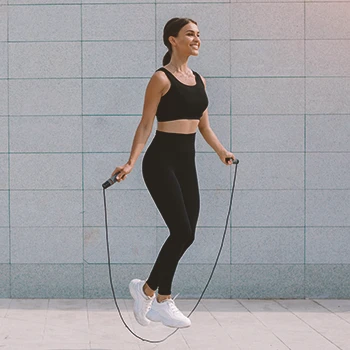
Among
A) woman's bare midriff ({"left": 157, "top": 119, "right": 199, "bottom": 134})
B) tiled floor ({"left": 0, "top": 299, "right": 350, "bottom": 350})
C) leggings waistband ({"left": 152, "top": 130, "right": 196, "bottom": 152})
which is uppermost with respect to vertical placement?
woman's bare midriff ({"left": 157, "top": 119, "right": 199, "bottom": 134})

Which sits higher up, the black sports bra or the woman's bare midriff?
the black sports bra

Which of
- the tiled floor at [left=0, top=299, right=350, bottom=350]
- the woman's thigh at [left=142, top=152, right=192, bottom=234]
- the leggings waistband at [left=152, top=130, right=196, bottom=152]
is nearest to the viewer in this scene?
the woman's thigh at [left=142, top=152, right=192, bottom=234]

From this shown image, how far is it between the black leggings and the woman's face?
580 millimetres

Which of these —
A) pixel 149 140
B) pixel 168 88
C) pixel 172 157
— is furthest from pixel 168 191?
pixel 149 140

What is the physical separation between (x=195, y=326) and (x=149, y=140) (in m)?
1.99

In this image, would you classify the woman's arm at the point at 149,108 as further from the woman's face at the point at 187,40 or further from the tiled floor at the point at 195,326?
the tiled floor at the point at 195,326

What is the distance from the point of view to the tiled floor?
6629 mm

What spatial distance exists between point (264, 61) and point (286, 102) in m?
0.43

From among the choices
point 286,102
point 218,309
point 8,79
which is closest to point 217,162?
point 286,102

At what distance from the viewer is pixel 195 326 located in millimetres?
7379

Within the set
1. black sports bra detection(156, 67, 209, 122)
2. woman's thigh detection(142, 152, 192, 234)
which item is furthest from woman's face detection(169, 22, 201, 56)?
woman's thigh detection(142, 152, 192, 234)

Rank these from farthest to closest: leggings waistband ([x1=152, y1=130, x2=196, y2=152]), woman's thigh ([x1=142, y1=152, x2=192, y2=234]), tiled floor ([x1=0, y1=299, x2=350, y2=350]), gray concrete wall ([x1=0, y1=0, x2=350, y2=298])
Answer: gray concrete wall ([x1=0, y1=0, x2=350, y2=298]) < tiled floor ([x1=0, y1=299, x2=350, y2=350]) < leggings waistband ([x1=152, y1=130, x2=196, y2=152]) < woman's thigh ([x1=142, y1=152, x2=192, y2=234])

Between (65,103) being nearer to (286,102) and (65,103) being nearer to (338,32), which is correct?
(286,102)

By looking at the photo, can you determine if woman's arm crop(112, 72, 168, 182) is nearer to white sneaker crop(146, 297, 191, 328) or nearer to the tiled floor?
white sneaker crop(146, 297, 191, 328)
